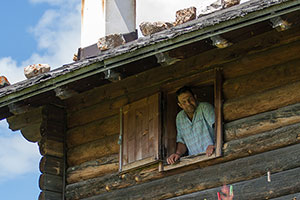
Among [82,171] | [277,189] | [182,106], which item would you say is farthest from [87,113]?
[277,189]

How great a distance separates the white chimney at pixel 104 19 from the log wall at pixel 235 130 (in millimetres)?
2217

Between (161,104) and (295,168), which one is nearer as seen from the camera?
(295,168)

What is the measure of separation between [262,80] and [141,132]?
6.44 feet

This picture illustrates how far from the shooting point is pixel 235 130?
32.4ft

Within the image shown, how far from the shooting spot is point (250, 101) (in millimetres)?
9867

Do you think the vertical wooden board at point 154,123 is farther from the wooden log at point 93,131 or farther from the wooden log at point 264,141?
the wooden log at point 264,141

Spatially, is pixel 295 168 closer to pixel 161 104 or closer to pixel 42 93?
pixel 161 104

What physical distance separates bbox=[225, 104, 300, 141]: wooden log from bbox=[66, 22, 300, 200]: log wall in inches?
0.5

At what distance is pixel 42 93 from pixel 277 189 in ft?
11.9

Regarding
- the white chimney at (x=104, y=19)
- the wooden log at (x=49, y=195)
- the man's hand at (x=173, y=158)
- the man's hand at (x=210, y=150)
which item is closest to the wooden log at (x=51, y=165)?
the wooden log at (x=49, y=195)

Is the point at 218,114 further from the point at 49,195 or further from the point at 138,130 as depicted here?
the point at 49,195

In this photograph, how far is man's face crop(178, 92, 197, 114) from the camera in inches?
417

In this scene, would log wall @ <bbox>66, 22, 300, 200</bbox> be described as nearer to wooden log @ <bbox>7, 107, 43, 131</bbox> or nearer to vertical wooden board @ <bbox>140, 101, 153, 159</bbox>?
vertical wooden board @ <bbox>140, 101, 153, 159</bbox>

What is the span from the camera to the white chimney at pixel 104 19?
1362cm
